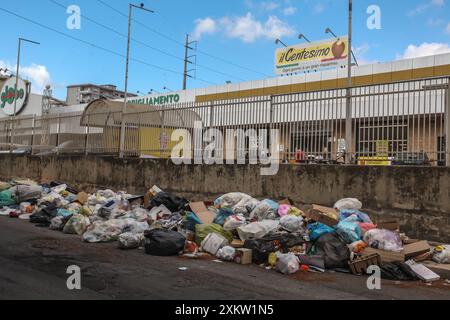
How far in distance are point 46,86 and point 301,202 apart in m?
30.2

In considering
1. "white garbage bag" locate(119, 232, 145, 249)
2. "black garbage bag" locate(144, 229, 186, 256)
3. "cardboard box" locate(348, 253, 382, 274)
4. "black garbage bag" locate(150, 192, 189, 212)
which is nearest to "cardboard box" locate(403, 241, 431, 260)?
"cardboard box" locate(348, 253, 382, 274)

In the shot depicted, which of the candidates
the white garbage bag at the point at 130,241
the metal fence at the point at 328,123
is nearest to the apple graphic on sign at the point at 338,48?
the metal fence at the point at 328,123

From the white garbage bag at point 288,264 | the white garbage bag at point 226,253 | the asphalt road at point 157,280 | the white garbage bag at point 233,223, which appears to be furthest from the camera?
the white garbage bag at point 233,223

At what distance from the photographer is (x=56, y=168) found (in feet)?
53.4

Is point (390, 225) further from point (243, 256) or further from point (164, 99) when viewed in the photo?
point (164, 99)

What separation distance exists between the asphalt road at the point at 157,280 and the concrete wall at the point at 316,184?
190cm

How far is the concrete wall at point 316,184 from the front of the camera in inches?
309

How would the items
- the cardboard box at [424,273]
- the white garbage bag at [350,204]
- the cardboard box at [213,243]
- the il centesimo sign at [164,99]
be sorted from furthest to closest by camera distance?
the il centesimo sign at [164,99]
the white garbage bag at [350,204]
the cardboard box at [213,243]
the cardboard box at [424,273]

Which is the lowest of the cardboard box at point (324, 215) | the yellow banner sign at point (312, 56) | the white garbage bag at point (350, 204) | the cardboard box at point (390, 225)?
the cardboard box at point (390, 225)

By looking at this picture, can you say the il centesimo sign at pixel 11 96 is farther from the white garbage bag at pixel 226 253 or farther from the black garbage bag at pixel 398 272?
the black garbage bag at pixel 398 272

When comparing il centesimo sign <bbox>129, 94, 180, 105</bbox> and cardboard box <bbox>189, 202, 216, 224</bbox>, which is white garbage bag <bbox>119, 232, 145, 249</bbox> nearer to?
cardboard box <bbox>189, 202, 216, 224</bbox>

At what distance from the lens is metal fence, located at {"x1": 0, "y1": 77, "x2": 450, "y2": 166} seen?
26.7 feet
